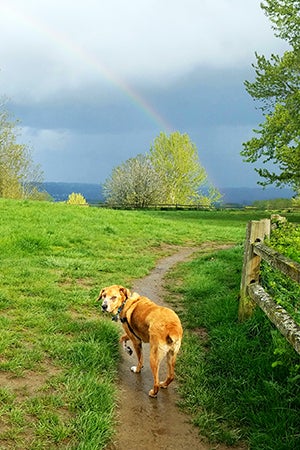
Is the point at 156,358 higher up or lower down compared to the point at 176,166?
lower down

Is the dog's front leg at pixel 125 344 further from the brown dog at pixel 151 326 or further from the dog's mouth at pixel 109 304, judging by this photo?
the dog's mouth at pixel 109 304

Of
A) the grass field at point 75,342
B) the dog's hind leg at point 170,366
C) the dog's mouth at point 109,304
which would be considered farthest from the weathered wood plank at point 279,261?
the dog's mouth at point 109,304

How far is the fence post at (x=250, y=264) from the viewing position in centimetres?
686

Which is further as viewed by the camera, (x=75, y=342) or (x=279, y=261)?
(x=75, y=342)

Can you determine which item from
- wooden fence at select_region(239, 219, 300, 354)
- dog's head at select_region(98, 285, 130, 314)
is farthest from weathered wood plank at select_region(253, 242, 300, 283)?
dog's head at select_region(98, 285, 130, 314)

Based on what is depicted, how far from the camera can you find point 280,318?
4.62m

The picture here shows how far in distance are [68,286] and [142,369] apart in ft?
13.7

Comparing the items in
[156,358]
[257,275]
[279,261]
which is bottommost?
[156,358]

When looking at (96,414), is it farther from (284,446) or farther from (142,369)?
(284,446)

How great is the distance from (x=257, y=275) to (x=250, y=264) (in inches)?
8.8

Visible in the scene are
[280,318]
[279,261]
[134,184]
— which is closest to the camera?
[280,318]

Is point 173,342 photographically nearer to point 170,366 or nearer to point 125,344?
point 170,366

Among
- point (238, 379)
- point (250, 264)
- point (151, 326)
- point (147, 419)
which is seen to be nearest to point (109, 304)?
point (151, 326)

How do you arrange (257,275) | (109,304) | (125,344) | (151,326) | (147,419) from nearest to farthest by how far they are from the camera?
(147,419)
(151,326)
(109,304)
(125,344)
(257,275)
